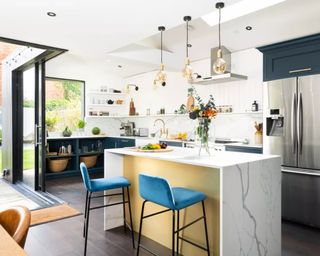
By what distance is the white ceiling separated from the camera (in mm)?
2674

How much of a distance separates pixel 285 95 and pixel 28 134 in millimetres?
4685

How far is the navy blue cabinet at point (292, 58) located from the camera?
327 centimetres

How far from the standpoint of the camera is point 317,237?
307cm

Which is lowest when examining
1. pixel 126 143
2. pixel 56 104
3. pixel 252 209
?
pixel 252 209

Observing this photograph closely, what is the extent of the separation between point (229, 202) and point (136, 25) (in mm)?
2284

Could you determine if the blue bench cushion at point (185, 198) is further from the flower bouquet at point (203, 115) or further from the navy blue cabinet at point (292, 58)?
the navy blue cabinet at point (292, 58)

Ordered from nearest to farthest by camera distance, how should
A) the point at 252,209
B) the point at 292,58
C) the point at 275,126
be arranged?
the point at 252,209 → the point at 292,58 → the point at 275,126

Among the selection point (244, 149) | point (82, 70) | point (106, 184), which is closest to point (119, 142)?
point (82, 70)

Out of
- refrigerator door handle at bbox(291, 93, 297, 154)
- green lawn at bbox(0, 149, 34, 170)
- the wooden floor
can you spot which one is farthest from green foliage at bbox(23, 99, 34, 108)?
refrigerator door handle at bbox(291, 93, 297, 154)

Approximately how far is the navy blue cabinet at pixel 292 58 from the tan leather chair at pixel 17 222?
11.1ft

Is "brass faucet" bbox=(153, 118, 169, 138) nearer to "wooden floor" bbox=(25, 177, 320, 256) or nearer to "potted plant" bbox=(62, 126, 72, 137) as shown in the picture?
A: "potted plant" bbox=(62, 126, 72, 137)

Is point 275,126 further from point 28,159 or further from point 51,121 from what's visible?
point 51,121

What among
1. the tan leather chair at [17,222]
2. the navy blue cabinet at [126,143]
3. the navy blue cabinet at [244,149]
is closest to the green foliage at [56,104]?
the navy blue cabinet at [126,143]

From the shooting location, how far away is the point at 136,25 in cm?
320
